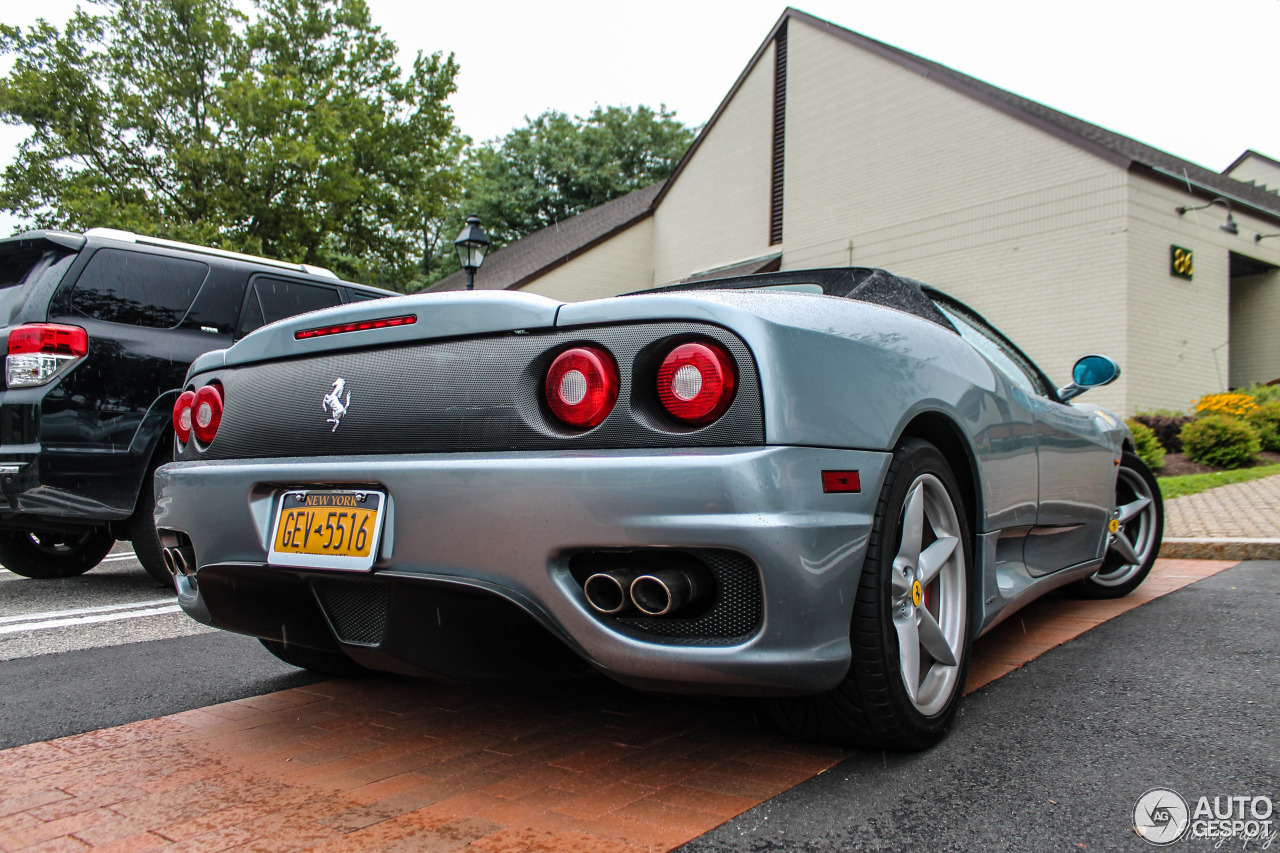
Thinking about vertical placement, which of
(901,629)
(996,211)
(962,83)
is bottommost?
(901,629)

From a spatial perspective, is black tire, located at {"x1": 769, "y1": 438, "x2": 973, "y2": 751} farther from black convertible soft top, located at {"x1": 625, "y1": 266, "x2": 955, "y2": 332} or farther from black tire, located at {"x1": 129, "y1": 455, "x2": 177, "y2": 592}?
black tire, located at {"x1": 129, "y1": 455, "x2": 177, "y2": 592}

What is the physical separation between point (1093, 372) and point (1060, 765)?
7.02 ft

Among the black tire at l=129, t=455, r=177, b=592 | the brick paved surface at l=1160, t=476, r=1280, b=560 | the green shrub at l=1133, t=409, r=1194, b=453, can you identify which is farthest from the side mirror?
the green shrub at l=1133, t=409, r=1194, b=453

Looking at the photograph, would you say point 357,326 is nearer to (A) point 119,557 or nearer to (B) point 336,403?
(B) point 336,403

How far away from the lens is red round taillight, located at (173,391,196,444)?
8.34ft

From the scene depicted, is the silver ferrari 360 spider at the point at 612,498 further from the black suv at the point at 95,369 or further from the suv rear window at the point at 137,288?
the suv rear window at the point at 137,288

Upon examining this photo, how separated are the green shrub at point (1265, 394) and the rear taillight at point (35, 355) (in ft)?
46.8

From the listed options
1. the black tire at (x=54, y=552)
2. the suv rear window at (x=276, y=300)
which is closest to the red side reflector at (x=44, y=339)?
the suv rear window at (x=276, y=300)

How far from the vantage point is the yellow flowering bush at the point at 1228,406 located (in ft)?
37.7

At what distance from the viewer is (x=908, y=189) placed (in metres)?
15.3

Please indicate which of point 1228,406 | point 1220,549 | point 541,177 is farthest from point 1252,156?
point 1220,549

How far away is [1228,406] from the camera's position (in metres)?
11.8

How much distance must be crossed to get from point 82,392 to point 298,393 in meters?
2.77

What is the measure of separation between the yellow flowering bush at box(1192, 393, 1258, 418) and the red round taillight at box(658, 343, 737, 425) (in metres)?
11.7
